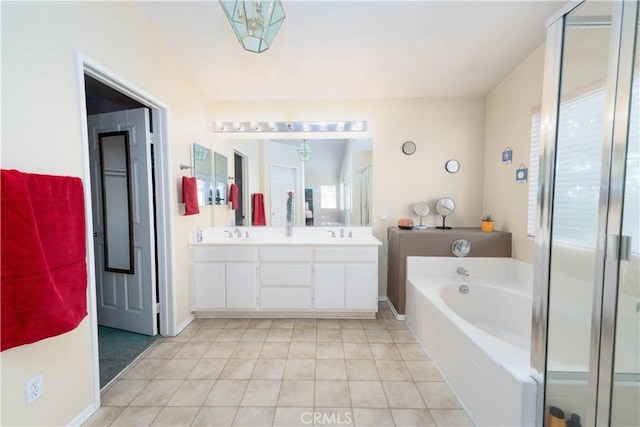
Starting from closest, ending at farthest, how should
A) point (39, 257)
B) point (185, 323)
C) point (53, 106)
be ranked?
point (39, 257), point (53, 106), point (185, 323)

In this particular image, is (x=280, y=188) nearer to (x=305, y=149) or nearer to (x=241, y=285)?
(x=305, y=149)

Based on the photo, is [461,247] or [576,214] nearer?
[576,214]

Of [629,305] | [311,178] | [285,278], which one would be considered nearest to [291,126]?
[311,178]

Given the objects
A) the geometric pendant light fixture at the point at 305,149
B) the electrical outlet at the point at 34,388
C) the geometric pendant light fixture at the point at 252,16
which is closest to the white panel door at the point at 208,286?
the electrical outlet at the point at 34,388

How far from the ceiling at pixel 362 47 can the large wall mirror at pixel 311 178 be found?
0.60 meters

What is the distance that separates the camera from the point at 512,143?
2.51 m

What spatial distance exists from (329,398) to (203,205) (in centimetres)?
229

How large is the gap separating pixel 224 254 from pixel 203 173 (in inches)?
38.1

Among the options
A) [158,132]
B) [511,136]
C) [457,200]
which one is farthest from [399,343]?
[158,132]

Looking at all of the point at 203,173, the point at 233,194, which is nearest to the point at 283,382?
the point at 233,194

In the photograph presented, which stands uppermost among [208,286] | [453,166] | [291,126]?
[291,126]

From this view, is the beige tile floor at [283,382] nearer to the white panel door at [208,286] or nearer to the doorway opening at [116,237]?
the white panel door at [208,286]

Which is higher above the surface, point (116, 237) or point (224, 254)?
point (116, 237)

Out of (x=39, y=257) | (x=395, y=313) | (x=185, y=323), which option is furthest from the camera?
(x=395, y=313)
